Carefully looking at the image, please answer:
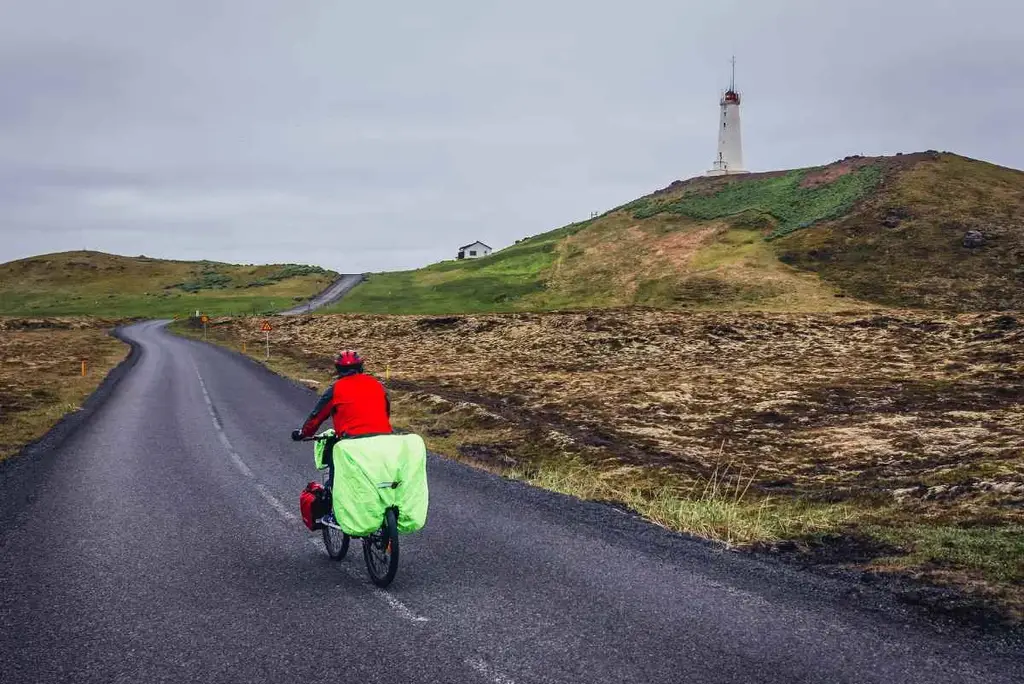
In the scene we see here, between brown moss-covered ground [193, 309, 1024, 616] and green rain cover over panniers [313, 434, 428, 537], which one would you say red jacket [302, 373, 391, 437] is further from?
brown moss-covered ground [193, 309, 1024, 616]

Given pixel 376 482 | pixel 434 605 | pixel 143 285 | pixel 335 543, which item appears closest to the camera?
pixel 434 605

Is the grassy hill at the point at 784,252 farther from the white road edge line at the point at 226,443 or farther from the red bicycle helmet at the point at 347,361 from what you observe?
the red bicycle helmet at the point at 347,361

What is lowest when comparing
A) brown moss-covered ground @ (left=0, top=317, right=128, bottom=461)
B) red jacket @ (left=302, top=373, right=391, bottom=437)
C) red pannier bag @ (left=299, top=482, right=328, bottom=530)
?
brown moss-covered ground @ (left=0, top=317, right=128, bottom=461)

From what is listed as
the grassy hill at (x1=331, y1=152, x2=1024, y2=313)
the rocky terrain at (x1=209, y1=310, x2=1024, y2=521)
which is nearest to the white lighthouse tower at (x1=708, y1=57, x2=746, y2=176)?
the grassy hill at (x1=331, y1=152, x2=1024, y2=313)

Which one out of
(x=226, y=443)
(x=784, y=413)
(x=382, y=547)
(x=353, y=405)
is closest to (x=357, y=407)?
(x=353, y=405)

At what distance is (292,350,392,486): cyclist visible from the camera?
9352 mm

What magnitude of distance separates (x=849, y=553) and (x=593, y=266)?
8357 cm

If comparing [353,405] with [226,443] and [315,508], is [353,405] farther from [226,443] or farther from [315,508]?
[226,443]

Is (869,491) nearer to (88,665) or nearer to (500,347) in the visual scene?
(88,665)

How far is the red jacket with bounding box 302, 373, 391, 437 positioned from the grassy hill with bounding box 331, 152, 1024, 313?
58.4 metres

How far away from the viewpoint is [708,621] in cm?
786

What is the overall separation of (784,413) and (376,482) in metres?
19.3

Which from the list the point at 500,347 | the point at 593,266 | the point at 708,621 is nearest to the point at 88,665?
the point at 708,621

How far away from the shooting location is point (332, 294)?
10762 cm
